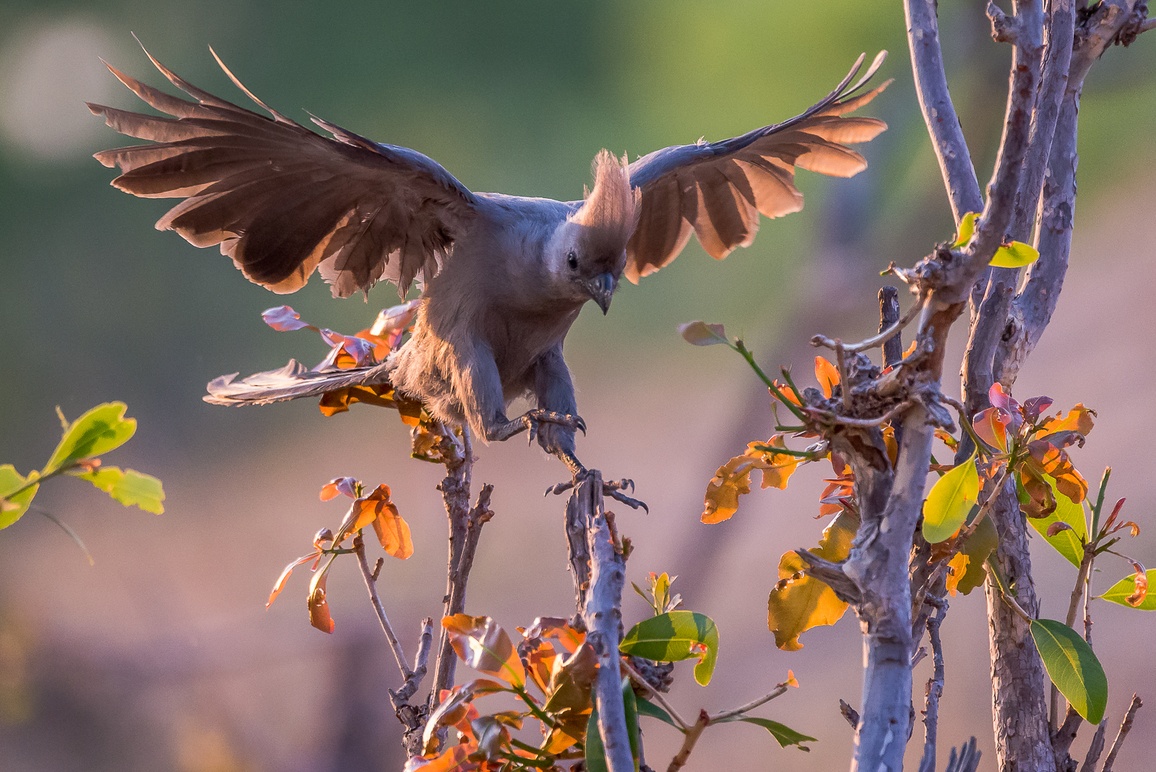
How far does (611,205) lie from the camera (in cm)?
151

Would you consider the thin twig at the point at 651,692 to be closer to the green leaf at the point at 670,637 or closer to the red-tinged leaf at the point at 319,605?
the green leaf at the point at 670,637

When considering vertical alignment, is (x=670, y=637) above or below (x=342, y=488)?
below

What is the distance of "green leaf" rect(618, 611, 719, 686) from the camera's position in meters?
0.76

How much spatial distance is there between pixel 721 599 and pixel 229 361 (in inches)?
55.3

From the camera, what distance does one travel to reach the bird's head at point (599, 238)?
1503 mm

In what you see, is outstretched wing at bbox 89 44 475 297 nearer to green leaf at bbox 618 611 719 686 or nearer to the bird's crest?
the bird's crest

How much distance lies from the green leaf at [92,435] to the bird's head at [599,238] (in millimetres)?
993

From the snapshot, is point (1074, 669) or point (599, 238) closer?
point (1074, 669)

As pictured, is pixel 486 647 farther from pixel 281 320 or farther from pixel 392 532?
pixel 281 320

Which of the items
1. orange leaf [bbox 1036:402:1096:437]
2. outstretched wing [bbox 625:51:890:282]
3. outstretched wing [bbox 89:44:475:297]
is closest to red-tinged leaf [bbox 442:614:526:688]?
orange leaf [bbox 1036:402:1096:437]

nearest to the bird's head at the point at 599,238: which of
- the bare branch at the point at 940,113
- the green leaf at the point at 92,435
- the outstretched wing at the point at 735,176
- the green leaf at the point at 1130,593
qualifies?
the outstretched wing at the point at 735,176

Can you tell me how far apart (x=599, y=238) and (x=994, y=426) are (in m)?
0.83

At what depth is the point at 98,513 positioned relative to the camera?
99.9 inches

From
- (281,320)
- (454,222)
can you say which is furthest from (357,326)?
(281,320)
